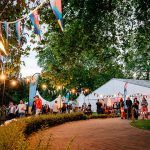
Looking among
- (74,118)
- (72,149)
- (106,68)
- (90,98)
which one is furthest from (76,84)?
(72,149)

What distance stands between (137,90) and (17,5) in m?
27.6

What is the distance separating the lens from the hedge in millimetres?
6334

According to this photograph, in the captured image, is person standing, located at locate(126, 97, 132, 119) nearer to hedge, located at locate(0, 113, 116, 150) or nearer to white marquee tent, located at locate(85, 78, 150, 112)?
hedge, located at locate(0, 113, 116, 150)

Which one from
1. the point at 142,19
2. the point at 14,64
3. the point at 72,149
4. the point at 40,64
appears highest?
the point at 40,64

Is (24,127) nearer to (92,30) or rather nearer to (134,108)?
(92,30)

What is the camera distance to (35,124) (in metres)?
16.6

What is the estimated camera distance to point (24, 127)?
1255 centimetres

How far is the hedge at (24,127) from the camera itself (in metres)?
6.33

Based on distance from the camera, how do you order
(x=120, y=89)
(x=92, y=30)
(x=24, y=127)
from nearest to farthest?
(x=24, y=127)
(x=92, y=30)
(x=120, y=89)

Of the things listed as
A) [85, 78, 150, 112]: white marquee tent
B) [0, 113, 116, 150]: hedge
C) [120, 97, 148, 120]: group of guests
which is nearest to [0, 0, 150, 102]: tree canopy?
[0, 113, 116, 150]: hedge

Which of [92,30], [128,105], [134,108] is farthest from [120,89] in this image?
[92,30]

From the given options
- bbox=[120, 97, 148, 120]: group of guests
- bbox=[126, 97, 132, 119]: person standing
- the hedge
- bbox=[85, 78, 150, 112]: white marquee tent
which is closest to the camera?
the hedge

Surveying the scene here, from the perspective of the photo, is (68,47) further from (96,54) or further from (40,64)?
(40,64)

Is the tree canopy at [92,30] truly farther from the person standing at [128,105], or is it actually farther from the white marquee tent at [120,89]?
the white marquee tent at [120,89]
